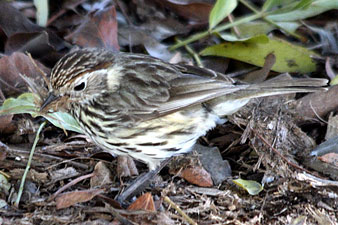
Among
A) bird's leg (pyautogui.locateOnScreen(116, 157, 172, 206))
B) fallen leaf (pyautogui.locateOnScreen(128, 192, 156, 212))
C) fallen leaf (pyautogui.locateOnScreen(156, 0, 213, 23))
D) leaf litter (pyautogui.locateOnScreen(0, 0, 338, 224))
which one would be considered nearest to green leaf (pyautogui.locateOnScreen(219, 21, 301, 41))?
leaf litter (pyautogui.locateOnScreen(0, 0, 338, 224))

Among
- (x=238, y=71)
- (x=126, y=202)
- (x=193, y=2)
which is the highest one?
Result: (x=193, y=2)

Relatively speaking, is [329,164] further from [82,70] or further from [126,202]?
[82,70]

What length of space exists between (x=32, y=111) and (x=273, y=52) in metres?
2.74

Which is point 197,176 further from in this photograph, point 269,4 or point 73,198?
point 269,4

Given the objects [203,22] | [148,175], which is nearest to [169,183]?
[148,175]

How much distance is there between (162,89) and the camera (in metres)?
4.85

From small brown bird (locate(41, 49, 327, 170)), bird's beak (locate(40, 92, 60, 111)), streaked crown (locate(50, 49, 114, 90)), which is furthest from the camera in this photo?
small brown bird (locate(41, 49, 327, 170))

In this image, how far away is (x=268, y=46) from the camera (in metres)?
5.82

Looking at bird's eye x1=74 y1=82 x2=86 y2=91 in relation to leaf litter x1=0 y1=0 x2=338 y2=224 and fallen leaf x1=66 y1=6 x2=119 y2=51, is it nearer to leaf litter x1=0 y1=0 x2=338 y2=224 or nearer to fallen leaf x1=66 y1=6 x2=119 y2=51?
leaf litter x1=0 y1=0 x2=338 y2=224

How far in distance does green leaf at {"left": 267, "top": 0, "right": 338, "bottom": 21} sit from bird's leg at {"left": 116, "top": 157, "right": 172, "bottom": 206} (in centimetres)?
246

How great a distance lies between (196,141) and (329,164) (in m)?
1.33

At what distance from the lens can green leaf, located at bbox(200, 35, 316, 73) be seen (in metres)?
5.82

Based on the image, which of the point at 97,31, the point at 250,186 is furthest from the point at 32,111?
the point at 250,186

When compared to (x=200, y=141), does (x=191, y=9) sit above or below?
above
